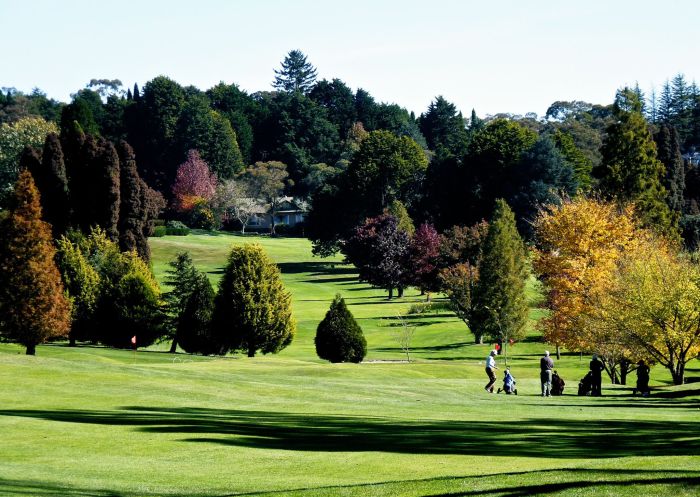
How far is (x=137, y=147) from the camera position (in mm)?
177750

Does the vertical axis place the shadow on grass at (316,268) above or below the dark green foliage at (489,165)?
below

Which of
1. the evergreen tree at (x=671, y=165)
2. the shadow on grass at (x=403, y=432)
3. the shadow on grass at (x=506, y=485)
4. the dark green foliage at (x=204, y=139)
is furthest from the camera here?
the dark green foliage at (x=204, y=139)

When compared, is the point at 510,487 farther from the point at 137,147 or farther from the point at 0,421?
the point at 137,147

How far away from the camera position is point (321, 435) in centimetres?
2402

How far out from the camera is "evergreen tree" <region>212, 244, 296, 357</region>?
64.4 meters

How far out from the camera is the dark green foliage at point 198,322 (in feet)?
222

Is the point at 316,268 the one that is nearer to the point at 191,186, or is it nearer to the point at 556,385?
the point at 191,186

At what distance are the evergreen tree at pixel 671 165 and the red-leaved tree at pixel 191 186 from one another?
69.0 meters

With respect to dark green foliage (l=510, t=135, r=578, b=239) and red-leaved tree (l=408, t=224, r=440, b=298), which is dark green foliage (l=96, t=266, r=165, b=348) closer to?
red-leaved tree (l=408, t=224, r=440, b=298)

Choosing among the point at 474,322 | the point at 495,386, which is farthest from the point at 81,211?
the point at 495,386

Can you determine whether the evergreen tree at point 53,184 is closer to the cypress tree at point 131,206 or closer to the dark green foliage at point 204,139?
the cypress tree at point 131,206

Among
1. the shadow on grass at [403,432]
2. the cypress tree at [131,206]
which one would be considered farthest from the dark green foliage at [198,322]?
the shadow on grass at [403,432]

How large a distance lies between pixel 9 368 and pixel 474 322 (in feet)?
153

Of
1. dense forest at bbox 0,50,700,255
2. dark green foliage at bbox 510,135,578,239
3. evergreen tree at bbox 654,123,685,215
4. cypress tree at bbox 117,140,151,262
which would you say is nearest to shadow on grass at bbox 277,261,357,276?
dense forest at bbox 0,50,700,255
